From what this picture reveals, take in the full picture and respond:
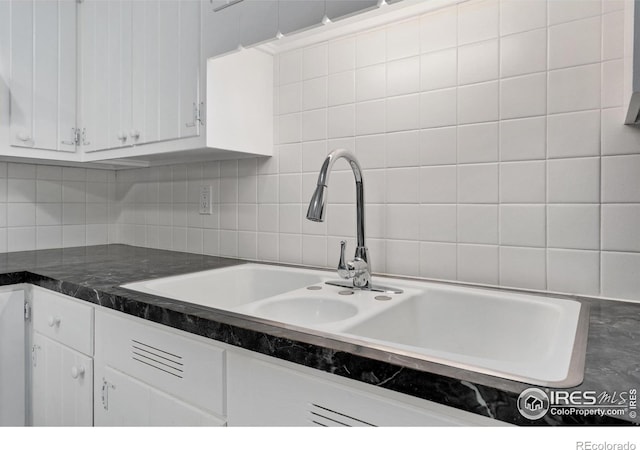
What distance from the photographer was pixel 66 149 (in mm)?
1757

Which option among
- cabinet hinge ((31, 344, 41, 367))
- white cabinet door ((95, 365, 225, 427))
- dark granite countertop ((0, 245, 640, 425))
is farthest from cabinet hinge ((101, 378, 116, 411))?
cabinet hinge ((31, 344, 41, 367))

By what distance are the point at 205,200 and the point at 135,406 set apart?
0.96m

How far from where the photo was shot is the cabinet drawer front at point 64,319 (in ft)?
3.73

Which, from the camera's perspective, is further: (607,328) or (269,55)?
(269,55)

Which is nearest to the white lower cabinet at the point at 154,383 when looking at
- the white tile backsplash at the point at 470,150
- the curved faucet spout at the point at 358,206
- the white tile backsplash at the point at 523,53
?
the curved faucet spout at the point at 358,206

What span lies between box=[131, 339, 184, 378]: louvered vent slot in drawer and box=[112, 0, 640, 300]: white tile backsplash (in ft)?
2.14

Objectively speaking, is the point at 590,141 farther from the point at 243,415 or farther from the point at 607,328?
the point at 243,415

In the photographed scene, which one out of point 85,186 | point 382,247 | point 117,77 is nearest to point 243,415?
point 382,247

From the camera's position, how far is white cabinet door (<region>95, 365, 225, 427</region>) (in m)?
0.87

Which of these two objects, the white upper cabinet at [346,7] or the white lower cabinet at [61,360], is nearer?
the white upper cabinet at [346,7]

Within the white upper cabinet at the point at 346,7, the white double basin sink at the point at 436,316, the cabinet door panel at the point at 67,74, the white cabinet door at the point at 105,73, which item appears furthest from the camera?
the cabinet door panel at the point at 67,74

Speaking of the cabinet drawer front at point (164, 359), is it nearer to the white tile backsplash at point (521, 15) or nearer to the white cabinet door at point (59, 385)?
the white cabinet door at point (59, 385)

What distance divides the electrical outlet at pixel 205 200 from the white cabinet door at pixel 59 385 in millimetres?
751
